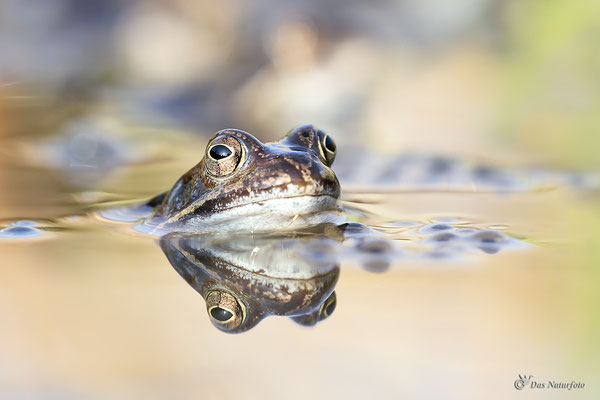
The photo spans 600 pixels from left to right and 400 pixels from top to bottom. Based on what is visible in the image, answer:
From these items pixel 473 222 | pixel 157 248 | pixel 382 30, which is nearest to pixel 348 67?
pixel 382 30

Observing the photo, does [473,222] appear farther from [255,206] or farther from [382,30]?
[382,30]

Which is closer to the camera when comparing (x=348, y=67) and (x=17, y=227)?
(x=17, y=227)

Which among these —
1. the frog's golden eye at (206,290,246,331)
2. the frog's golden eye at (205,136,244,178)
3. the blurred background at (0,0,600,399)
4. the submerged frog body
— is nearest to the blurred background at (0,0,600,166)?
the blurred background at (0,0,600,399)

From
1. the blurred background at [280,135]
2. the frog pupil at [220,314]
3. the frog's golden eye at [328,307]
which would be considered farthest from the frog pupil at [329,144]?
the frog pupil at [220,314]

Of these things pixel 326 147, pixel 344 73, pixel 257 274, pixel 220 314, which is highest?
pixel 344 73

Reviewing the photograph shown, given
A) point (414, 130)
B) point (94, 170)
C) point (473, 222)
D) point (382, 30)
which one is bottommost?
point (473, 222)

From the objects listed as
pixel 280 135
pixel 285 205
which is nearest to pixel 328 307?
pixel 285 205

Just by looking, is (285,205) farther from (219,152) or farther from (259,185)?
(219,152)
